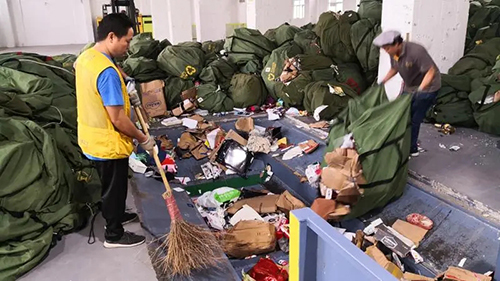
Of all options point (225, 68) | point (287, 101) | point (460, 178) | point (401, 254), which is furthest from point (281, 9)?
point (401, 254)

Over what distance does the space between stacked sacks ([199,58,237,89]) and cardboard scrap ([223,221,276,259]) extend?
299cm

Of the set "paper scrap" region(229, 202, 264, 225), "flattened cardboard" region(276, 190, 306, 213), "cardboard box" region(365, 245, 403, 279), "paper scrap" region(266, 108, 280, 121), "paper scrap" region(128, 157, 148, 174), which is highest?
"paper scrap" region(266, 108, 280, 121)

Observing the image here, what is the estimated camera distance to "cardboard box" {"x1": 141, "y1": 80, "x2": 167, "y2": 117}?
211 inches

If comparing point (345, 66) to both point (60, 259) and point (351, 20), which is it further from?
point (60, 259)

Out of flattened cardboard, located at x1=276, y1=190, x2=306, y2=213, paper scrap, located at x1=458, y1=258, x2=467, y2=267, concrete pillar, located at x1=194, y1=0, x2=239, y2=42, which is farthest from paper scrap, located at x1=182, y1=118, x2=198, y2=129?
concrete pillar, located at x1=194, y1=0, x2=239, y2=42

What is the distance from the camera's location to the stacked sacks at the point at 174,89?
5555 millimetres

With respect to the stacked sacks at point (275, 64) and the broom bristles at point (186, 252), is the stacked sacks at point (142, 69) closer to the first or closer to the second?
the stacked sacks at point (275, 64)

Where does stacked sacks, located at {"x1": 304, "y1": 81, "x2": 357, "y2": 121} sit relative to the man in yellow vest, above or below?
below

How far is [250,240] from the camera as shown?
309cm

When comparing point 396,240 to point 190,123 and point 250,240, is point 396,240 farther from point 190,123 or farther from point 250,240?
point 190,123

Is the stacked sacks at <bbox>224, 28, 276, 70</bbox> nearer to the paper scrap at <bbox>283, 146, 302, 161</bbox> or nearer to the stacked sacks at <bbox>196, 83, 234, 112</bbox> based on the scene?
the stacked sacks at <bbox>196, 83, 234, 112</bbox>

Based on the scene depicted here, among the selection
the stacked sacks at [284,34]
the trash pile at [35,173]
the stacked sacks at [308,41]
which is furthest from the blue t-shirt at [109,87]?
the stacked sacks at [284,34]

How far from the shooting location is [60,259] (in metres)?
2.50

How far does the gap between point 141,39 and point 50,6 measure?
12571mm
